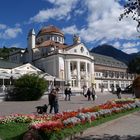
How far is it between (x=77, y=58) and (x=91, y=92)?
38.7 m

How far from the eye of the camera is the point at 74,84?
7925 centimetres

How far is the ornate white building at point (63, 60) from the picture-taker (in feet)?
254

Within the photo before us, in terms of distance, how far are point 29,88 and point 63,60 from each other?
115 feet

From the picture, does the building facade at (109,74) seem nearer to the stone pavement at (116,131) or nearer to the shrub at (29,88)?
the shrub at (29,88)

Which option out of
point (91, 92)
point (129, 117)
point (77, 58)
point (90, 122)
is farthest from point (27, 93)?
point (77, 58)

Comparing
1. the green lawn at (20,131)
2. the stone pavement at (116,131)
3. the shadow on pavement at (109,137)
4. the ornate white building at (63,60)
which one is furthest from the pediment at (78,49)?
the shadow on pavement at (109,137)

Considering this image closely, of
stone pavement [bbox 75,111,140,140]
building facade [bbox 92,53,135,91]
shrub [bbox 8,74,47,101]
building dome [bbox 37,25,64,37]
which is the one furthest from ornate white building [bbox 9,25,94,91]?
stone pavement [bbox 75,111,140,140]

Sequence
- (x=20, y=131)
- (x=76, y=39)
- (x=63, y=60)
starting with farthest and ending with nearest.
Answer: (x=76, y=39) → (x=63, y=60) → (x=20, y=131)

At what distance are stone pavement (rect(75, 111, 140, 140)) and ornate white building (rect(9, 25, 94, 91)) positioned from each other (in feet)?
191

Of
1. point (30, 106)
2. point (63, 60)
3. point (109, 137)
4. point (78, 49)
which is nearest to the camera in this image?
point (109, 137)

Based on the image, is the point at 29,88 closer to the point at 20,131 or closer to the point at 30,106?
the point at 30,106

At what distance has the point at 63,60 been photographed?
7800 centimetres

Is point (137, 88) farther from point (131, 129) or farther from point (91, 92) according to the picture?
point (131, 129)

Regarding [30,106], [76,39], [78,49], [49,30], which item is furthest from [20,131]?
[49,30]
